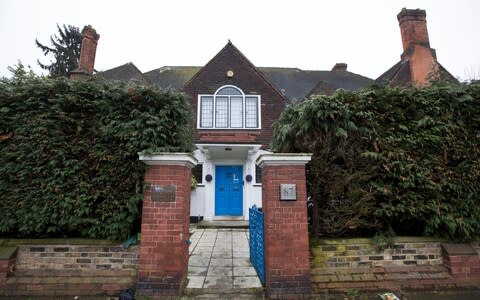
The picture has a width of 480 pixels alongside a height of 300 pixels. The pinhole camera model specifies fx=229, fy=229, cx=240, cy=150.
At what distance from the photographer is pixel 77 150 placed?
3494mm

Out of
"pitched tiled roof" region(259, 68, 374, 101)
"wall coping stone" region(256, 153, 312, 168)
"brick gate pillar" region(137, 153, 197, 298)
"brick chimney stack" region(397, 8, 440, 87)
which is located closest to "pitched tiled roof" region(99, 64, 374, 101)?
"pitched tiled roof" region(259, 68, 374, 101)

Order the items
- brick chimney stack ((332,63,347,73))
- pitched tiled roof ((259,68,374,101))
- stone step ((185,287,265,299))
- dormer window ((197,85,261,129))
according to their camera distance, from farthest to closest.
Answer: brick chimney stack ((332,63,347,73)) < pitched tiled roof ((259,68,374,101)) < dormer window ((197,85,261,129)) < stone step ((185,287,265,299))

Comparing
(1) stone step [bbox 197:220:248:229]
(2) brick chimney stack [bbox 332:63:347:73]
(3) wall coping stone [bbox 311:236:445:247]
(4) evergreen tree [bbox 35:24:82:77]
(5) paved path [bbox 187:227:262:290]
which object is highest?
(4) evergreen tree [bbox 35:24:82:77]

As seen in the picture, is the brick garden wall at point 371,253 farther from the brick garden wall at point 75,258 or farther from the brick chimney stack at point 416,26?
the brick chimney stack at point 416,26

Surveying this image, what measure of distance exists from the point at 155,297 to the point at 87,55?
11.1m

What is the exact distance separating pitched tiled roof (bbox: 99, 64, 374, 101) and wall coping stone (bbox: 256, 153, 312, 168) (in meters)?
9.88

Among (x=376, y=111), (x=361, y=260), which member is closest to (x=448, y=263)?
(x=361, y=260)

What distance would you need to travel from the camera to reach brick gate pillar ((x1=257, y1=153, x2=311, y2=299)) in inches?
123

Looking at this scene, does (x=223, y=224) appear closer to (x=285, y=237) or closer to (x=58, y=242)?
(x=285, y=237)

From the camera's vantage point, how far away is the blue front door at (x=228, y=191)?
9758 millimetres

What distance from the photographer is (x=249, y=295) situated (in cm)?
314

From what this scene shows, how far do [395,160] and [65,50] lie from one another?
91.9 feet

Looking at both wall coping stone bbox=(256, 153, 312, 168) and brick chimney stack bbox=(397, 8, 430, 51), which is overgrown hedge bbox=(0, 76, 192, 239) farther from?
brick chimney stack bbox=(397, 8, 430, 51)

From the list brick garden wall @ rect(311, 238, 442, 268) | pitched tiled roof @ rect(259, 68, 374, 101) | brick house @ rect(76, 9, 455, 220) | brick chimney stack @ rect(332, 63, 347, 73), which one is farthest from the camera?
brick chimney stack @ rect(332, 63, 347, 73)
